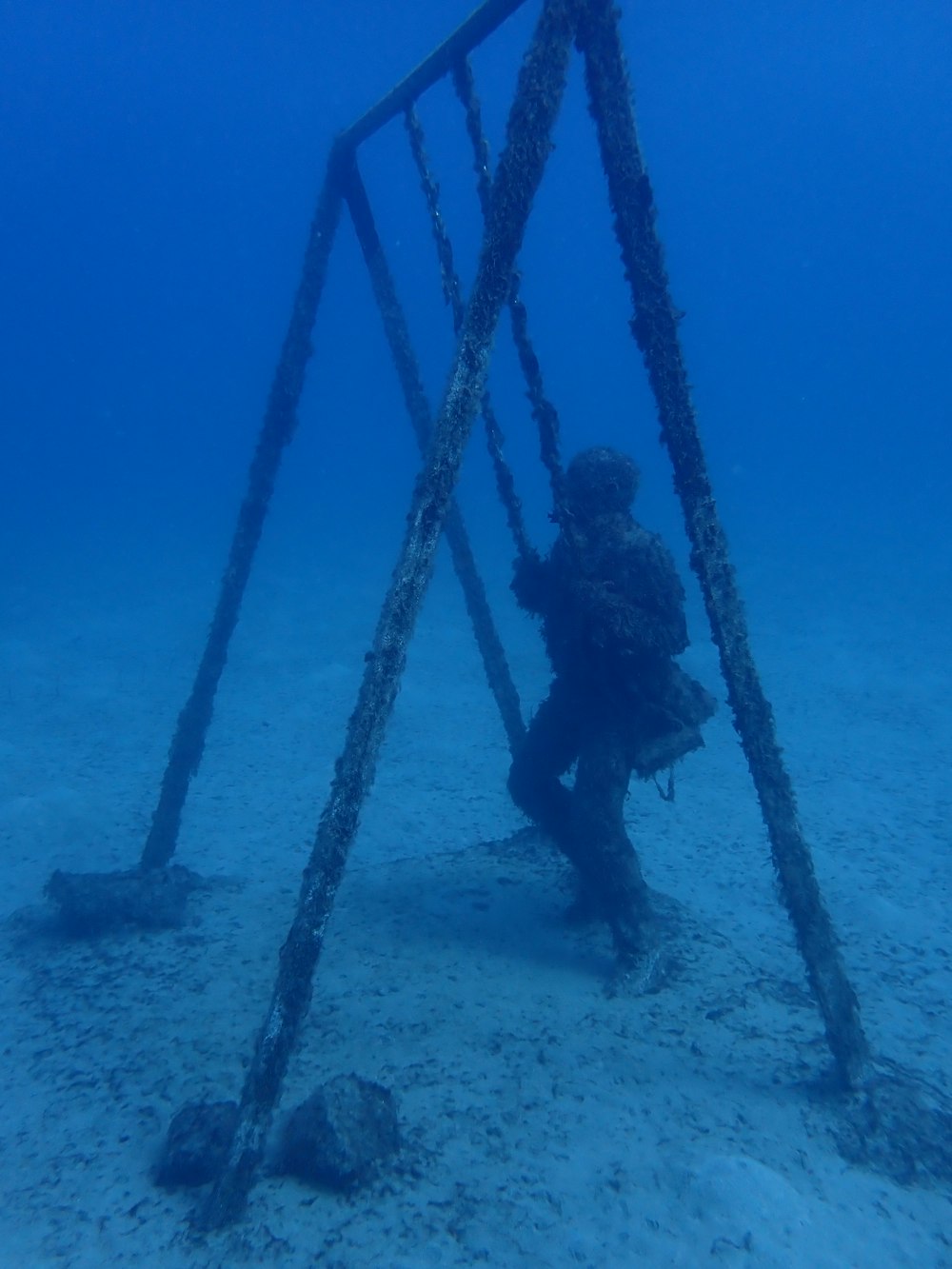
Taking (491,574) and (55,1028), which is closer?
(55,1028)

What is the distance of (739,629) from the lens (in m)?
4.11

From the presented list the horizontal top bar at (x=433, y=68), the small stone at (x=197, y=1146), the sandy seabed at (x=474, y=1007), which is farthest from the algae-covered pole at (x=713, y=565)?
the small stone at (x=197, y=1146)

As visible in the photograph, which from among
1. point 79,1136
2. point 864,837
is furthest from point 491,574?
point 79,1136

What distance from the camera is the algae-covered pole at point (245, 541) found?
6.82 metres

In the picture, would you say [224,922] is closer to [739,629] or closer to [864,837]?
[739,629]

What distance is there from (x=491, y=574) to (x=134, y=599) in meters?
11.1

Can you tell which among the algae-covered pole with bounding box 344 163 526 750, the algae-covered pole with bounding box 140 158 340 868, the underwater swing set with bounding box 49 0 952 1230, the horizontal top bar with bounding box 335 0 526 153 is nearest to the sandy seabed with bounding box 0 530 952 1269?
the underwater swing set with bounding box 49 0 952 1230

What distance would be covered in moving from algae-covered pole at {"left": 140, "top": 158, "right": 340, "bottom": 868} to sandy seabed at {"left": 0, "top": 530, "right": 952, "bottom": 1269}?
0.90m

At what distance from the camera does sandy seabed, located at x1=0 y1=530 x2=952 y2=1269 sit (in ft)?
10.6

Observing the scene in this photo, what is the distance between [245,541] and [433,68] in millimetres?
3916

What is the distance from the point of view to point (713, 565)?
409cm

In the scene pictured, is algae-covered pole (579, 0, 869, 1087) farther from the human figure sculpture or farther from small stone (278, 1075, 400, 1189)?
small stone (278, 1075, 400, 1189)

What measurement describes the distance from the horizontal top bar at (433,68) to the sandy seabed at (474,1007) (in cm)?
603

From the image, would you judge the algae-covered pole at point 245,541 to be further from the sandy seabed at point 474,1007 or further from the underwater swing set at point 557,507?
the underwater swing set at point 557,507
